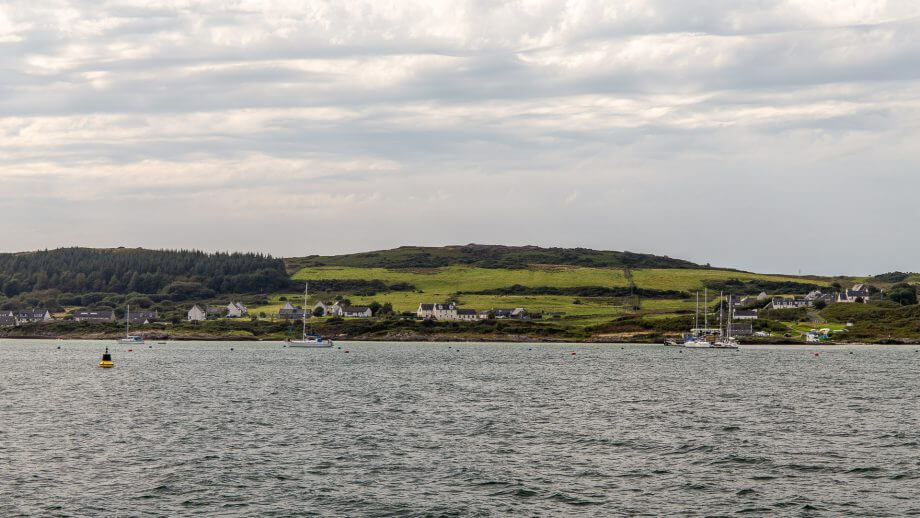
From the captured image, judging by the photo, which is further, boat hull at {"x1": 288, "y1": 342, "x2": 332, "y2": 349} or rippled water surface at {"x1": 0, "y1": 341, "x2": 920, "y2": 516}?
boat hull at {"x1": 288, "y1": 342, "x2": 332, "y2": 349}

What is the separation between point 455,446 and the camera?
4681 cm

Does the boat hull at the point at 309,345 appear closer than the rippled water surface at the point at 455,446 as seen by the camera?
No

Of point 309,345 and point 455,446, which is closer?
point 455,446

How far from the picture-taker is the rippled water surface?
111ft

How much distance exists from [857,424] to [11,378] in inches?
3036

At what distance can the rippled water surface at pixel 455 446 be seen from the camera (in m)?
33.8

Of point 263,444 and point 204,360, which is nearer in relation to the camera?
point 263,444

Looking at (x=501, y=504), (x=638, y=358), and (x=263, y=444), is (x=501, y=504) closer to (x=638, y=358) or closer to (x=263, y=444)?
(x=263, y=444)

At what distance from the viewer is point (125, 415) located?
58.9 metres

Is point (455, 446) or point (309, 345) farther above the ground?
point (455, 446)

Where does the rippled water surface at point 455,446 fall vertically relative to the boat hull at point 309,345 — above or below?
above

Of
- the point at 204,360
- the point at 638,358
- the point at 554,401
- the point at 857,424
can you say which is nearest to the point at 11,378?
the point at 204,360

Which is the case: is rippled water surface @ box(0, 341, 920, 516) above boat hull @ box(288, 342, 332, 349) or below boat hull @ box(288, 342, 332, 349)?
above

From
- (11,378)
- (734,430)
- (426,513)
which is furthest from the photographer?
(11,378)
